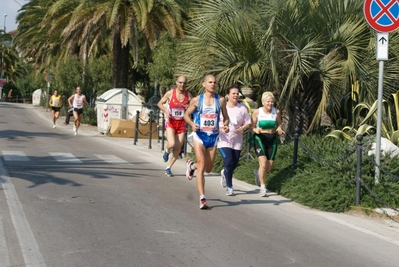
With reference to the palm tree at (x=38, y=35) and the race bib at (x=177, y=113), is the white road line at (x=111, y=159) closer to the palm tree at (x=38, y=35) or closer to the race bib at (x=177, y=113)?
the race bib at (x=177, y=113)

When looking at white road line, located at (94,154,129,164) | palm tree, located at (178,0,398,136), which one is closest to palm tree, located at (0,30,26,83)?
white road line, located at (94,154,129,164)

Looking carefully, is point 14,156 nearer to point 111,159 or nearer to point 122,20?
point 111,159

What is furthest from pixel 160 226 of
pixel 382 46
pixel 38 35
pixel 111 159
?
pixel 38 35

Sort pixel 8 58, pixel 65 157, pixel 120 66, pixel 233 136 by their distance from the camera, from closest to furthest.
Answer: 1. pixel 233 136
2. pixel 65 157
3. pixel 120 66
4. pixel 8 58

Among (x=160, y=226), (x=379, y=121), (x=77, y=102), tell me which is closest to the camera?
(x=160, y=226)

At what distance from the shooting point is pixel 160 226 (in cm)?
802

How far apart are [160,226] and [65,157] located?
7866 millimetres

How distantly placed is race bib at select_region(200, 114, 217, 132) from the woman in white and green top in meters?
1.40

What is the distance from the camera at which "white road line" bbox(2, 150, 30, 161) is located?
1452 cm

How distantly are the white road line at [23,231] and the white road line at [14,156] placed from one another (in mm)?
3812

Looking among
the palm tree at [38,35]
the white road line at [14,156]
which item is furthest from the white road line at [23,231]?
the palm tree at [38,35]

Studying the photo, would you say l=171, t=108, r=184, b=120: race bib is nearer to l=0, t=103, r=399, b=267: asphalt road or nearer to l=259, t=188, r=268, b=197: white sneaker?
l=0, t=103, r=399, b=267: asphalt road

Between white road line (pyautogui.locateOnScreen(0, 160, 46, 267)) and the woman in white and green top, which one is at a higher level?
the woman in white and green top

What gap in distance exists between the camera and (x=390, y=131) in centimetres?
1298
